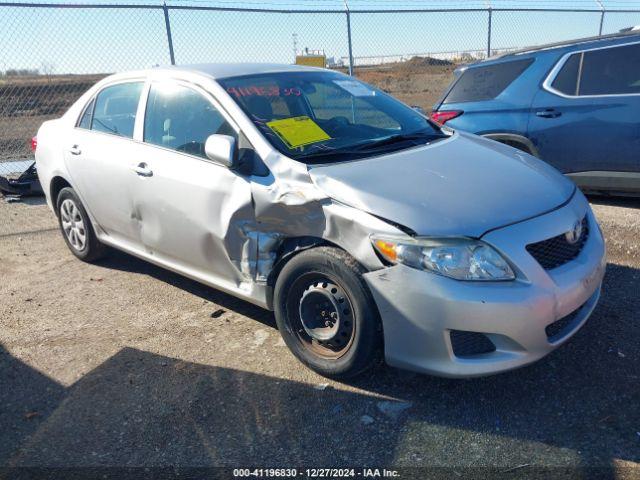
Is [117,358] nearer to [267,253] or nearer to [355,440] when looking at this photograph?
[267,253]

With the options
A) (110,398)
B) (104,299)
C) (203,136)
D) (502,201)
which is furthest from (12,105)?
(502,201)

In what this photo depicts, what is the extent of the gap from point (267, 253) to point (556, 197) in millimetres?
1639

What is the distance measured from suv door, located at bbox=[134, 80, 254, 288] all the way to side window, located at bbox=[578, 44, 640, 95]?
403 centimetres

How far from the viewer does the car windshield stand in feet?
11.4

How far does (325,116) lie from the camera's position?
3.92 meters

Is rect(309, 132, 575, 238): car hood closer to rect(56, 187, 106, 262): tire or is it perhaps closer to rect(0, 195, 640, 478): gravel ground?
rect(0, 195, 640, 478): gravel ground

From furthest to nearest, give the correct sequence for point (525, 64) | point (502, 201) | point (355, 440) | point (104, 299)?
point (525, 64) → point (104, 299) → point (502, 201) → point (355, 440)

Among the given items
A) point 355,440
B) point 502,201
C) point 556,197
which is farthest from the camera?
point 556,197

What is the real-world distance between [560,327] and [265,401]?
156 cm

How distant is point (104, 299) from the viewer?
455 centimetres

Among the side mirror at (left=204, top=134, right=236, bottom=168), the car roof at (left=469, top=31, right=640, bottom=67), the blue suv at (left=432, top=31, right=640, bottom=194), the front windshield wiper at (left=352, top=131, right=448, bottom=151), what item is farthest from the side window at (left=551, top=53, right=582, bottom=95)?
the side mirror at (left=204, top=134, right=236, bottom=168)

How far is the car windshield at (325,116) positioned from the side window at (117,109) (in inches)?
37.6

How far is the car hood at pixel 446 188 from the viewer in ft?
9.18

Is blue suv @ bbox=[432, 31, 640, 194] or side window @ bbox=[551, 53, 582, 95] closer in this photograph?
blue suv @ bbox=[432, 31, 640, 194]
